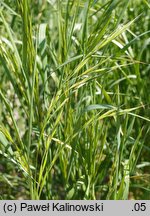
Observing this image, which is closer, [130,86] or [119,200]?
[119,200]

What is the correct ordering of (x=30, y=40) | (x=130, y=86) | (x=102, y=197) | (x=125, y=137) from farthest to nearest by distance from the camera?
1. (x=130, y=86)
2. (x=102, y=197)
3. (x=125, y=137)
4. (x=30, y=40)

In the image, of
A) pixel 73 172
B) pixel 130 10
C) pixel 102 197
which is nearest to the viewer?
pixel 73 172

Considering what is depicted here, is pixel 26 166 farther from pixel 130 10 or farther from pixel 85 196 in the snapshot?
pixel 130 10

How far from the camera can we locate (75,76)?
1.27 m

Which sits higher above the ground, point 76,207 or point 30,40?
point 30,40

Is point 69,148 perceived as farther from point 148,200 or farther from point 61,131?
point 148,200

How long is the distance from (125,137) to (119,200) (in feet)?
0.56

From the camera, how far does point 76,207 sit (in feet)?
4.30

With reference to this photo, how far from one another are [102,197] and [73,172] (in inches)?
8.1

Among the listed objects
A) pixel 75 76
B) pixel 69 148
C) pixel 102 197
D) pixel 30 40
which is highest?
pixel 30 40

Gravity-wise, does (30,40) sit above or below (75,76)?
above

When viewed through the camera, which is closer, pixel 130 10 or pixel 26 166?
pixel 26 166

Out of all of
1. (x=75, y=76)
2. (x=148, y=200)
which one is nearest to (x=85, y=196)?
(x=148, y=200)

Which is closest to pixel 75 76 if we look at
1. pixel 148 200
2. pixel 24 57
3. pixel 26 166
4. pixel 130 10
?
pixel 24 57
